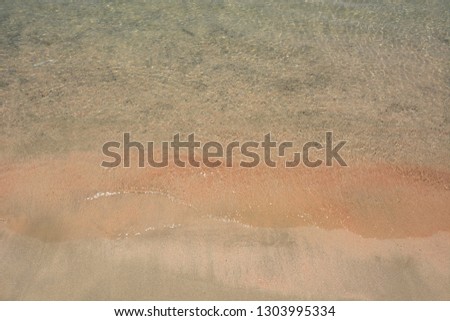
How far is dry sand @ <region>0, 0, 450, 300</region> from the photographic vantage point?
3.30 metres

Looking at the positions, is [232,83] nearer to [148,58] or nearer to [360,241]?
[148,58]

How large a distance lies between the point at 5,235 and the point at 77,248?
0.57m

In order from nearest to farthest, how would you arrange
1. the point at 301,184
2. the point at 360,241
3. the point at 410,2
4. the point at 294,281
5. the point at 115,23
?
1. the point at 294,281
2. the point at 360,241
3. the point at 301,184
4. the point at 115,23
5. the point at 410,2

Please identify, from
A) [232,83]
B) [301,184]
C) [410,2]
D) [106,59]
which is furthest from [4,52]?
[410,2]

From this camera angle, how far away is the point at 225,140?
14.4 feet

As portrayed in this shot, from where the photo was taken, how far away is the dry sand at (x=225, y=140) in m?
3.30

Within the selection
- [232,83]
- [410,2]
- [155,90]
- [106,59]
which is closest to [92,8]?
[106,59]

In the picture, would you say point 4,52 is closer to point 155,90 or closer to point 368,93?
point 155,90

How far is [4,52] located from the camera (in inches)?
215

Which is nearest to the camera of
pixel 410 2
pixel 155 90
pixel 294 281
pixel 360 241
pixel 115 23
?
pixel 294 281

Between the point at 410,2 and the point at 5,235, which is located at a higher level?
the point at 410,2

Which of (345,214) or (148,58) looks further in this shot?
(148,58)

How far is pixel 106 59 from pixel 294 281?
11.7 ft

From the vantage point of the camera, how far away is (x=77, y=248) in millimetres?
3393
